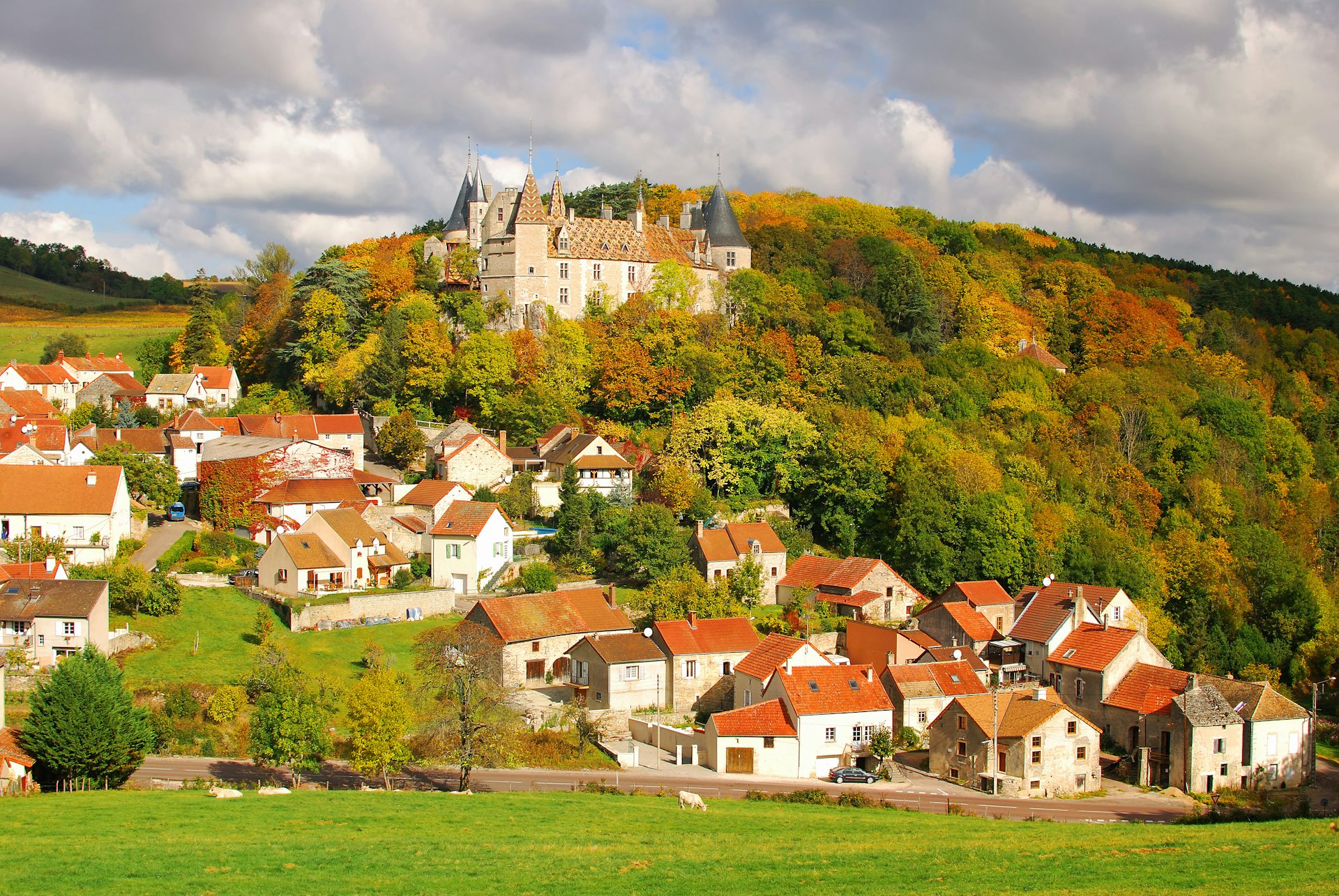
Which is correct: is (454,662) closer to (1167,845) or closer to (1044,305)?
(1167,845)

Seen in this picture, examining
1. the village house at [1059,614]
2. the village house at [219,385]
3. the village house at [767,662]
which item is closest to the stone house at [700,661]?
the village house at [767,662]

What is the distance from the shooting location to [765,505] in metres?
53.4

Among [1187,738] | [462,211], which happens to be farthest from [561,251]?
[1187,738]

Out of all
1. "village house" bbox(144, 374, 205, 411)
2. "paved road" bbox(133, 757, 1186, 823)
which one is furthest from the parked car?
"village house" bbox(144, 374, 205, 411)

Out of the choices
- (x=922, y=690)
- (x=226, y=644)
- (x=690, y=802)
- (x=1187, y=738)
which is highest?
(x=226, y=644)

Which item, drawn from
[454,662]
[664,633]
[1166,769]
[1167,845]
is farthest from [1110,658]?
[454,662]

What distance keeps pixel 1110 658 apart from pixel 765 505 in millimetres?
17307

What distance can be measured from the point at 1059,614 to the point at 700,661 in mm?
14549

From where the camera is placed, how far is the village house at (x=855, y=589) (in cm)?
4678

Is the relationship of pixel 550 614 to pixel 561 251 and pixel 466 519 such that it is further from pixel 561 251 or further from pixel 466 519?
pixel 561 251

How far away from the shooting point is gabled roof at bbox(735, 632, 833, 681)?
37.9 metres

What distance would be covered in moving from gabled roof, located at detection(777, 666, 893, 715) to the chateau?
96.2ft

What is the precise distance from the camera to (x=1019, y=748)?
1371 inches

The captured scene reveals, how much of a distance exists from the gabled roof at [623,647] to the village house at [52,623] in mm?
14967
